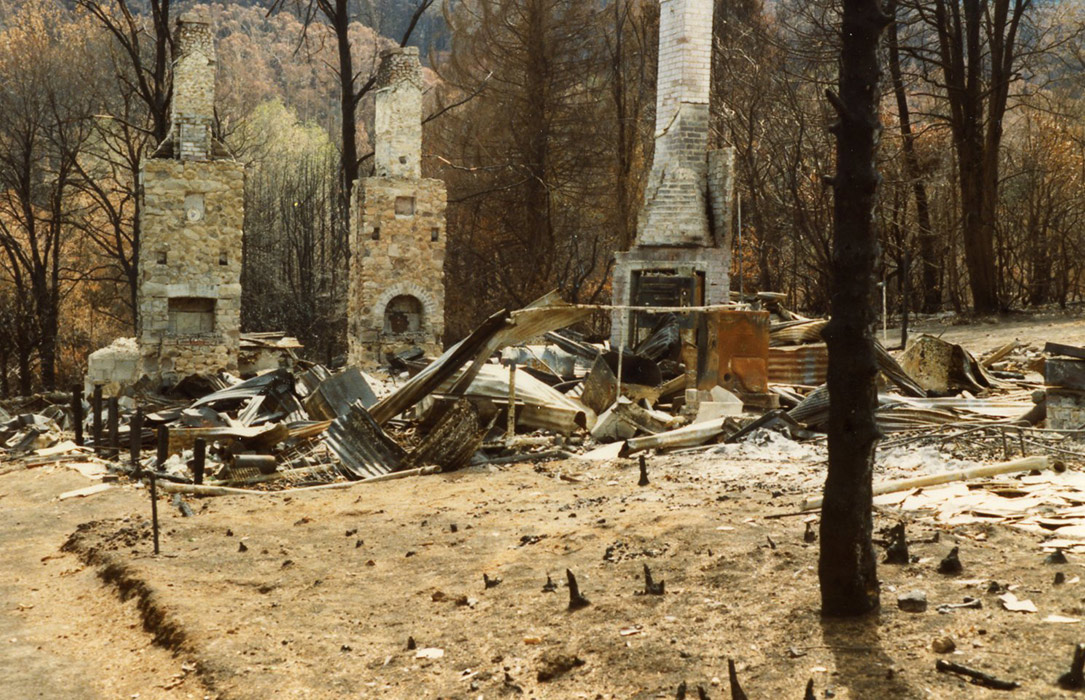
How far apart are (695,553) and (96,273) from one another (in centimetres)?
3062

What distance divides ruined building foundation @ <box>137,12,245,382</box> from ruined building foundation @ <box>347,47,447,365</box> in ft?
8.42

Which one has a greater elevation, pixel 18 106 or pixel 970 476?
pixel 18 106

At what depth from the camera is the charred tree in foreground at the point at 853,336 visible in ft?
15.0

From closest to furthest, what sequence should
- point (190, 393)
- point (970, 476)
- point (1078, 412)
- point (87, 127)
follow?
1. point (970, 476)
2. point (1078, 412)
3. point (190, 393)
4. point (87, 127)

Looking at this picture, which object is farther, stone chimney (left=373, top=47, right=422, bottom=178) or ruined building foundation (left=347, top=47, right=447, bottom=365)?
stone chimney (left=373, top=47, right=422, bottom=178)

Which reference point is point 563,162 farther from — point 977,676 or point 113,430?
point 977,676

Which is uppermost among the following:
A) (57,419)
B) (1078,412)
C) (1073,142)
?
(1073,142)

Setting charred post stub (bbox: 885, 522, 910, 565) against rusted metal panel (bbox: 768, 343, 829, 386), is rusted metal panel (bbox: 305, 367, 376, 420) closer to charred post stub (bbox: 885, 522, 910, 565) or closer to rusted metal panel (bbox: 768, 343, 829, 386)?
rusted metal panel (bbox: 768, 343, 829, 386)

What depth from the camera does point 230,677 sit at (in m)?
5.03

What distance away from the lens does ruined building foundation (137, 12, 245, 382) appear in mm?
19219

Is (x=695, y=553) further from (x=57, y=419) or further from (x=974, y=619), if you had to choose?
(x=57, y=419)

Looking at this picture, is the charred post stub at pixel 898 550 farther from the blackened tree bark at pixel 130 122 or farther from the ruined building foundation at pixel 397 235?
the blackened tree bark at pixel 130 122

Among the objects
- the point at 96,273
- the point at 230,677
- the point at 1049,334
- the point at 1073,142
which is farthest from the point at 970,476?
the point at 96,273

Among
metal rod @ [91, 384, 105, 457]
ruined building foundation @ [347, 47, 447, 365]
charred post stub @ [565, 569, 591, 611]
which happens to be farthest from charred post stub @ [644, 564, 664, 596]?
ruined building foundation @ [347, 47, 447, 365]
